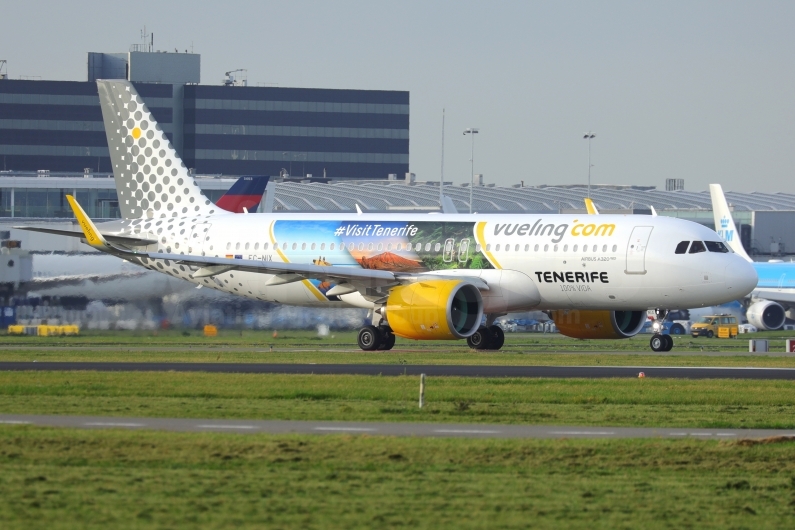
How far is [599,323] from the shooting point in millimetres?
45438

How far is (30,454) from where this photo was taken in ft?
55.1

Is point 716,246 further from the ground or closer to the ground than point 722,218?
closer to the ground

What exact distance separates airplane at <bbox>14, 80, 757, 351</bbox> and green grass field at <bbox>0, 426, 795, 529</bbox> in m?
22.3

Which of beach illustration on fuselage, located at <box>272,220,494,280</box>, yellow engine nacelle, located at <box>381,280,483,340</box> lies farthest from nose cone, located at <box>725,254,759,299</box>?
yellow engine nacelle, located at <box>381,280,483,340</box>

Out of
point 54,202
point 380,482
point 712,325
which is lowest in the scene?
point 380,482

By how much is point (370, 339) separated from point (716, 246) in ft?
37.4

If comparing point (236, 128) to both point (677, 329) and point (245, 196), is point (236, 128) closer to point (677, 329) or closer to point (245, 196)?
point (245, 196)

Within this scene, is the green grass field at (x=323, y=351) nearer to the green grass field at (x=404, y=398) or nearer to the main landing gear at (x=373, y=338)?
the main landing gear at (x=373, y=338)

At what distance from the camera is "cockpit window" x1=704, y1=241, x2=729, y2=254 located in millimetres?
41438

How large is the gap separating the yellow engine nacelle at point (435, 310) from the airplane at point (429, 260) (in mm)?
43

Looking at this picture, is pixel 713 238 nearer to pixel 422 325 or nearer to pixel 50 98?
pixel 422 325

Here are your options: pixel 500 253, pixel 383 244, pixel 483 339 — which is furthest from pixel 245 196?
pixel 500 253

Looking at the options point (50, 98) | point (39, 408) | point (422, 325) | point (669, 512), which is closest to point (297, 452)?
point (669, 512)

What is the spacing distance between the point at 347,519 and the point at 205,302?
3996 cm
